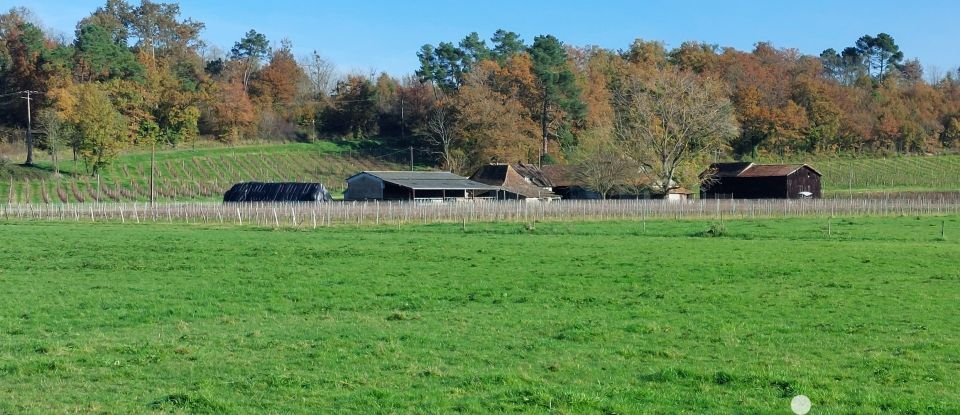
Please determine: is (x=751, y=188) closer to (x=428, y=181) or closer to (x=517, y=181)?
(x=517, y=181)

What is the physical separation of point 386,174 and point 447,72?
53.8m

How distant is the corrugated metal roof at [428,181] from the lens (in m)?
76.5

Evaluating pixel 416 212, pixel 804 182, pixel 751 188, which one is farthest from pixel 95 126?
pixel 804 182

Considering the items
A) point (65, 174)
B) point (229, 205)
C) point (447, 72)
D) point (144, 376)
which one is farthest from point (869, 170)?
point (144, 376)

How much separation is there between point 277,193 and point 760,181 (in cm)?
4579

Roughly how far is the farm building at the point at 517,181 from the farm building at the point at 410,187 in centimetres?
239

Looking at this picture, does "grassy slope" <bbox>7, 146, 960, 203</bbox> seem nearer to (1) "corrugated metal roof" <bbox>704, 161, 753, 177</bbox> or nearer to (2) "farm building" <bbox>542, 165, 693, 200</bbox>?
(1) "corrugated metal roof" <bbox>704, 161, 753, 177</bbox>

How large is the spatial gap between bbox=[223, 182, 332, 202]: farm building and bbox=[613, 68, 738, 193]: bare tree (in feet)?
91.9

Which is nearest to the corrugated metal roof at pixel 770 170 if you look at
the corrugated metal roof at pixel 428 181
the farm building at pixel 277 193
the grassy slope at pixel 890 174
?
the grassy slope at pixel 890 174

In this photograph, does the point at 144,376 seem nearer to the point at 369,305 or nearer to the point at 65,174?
the point at 369,305

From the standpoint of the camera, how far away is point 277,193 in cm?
7419

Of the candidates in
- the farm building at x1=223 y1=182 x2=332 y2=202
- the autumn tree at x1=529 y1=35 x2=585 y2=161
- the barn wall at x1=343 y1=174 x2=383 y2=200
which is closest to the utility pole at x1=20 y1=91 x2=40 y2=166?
the farm building at x1=223 y1=182 x2=332 y2=202

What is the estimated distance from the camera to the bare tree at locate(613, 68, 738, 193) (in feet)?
253

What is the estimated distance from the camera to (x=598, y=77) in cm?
12231
